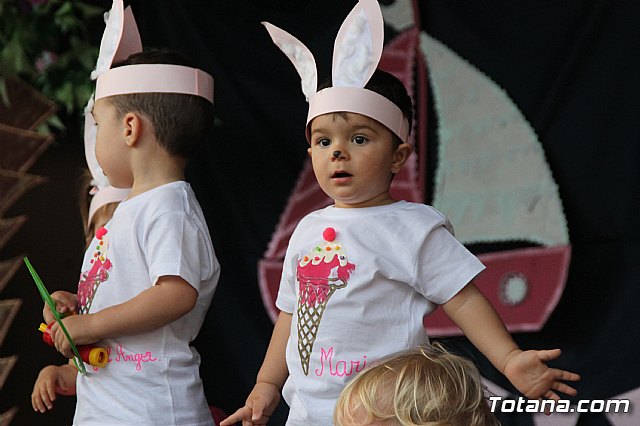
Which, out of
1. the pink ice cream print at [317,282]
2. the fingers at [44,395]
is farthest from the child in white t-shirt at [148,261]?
the pink ice cream print at [317,282]

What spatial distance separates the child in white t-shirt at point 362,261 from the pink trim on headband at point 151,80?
467 mm

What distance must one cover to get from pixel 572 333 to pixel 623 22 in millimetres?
1042

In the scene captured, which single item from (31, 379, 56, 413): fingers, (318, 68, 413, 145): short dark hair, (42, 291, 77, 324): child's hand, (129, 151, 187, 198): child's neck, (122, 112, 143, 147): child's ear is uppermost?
(318, 68, 413, 145): short dark hair

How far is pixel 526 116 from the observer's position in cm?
355

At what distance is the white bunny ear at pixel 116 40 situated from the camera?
9.96ft

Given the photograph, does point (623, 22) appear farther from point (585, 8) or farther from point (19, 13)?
point (19, 13)

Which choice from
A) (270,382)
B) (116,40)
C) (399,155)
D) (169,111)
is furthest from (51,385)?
(399,155)

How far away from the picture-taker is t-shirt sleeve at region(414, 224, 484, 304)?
2.54 meters

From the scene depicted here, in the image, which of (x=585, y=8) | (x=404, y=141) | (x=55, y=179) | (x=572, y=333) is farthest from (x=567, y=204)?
(x=55, y=179)

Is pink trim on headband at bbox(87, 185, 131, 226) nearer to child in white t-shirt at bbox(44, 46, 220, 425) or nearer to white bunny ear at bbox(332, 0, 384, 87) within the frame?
child in white t-shirt at bbox(44, 46, 220, 425)

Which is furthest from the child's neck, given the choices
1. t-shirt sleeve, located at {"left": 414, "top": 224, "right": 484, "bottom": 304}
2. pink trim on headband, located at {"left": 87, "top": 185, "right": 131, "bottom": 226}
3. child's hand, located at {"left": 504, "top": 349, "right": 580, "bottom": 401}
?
child's hand, located at {"left": 504, "top": 349, "right": 580, "bottom": 401}

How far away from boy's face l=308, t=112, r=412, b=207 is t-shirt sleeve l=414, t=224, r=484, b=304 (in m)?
0.21

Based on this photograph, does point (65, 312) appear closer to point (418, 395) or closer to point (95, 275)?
point (95, 275)

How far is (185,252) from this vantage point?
2809 millimetres
